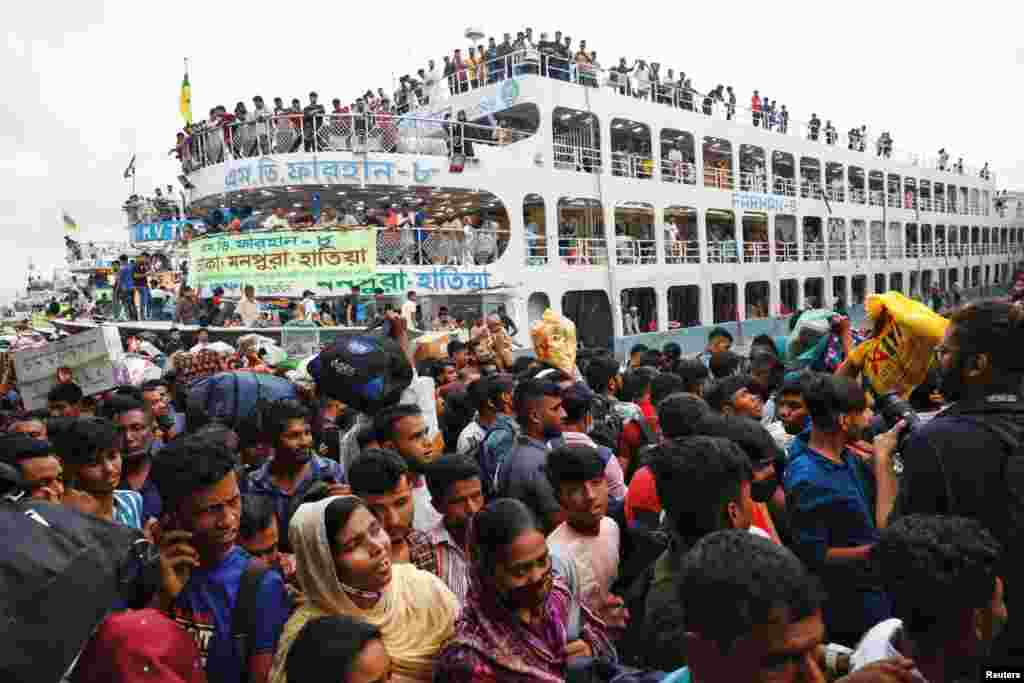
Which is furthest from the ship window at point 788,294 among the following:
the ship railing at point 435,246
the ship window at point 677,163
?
the ship railing at point 435,246

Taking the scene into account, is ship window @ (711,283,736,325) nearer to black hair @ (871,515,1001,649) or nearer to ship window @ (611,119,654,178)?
ship window @ (611,119,654,178)

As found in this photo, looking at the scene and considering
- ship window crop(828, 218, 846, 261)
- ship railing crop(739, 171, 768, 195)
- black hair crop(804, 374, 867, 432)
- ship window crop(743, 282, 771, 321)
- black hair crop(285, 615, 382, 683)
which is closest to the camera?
black hair crop(285, 615, 382, 683)

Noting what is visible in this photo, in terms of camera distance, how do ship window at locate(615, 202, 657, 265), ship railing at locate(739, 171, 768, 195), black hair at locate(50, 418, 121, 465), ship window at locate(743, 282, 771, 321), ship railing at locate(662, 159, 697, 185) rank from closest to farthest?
black hair at locate(50, 418, 121, 465) < ship window at locate(615, 202, 657, 265) < ship railing at locate(662, 159, 697, 185) < ship window at locate(743, 282, 771, 321) < ship railing at locate(739, 171, 768, 195)

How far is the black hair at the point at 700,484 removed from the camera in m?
2.03

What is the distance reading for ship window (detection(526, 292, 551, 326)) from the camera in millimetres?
15833

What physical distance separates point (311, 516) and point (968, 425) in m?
1.99

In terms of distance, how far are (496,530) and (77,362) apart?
5.84 metres

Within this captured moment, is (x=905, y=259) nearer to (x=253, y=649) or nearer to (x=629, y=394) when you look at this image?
(x=629, y=394)

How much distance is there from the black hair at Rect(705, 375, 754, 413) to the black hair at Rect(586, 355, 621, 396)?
1140 mm

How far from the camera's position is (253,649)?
205cm

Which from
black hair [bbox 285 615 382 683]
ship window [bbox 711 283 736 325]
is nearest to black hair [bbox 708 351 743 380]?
black hair [bbox 285 615 382 683]

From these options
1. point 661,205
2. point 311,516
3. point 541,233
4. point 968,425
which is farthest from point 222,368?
point 661,205

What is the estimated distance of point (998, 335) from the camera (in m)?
2.15

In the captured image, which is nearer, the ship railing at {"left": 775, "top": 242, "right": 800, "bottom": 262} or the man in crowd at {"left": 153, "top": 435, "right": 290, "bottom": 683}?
the man in crowd at {"left": 153, "top": 435, "right": 290, "bottom": 683}
